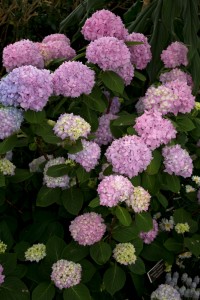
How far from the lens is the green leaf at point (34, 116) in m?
1.00

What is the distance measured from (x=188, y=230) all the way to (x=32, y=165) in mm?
521

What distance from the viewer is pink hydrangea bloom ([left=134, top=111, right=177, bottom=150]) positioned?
103 cm

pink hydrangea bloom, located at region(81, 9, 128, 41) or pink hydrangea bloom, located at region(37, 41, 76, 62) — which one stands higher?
pink hydrangea bloom, located at region(81, 9, 128, 41)

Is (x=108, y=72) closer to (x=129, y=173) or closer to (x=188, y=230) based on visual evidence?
(x=129, y=173)

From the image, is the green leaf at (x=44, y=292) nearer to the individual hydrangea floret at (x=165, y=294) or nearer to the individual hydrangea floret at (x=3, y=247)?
the individual hydrangea floret at (x=3, y=247)

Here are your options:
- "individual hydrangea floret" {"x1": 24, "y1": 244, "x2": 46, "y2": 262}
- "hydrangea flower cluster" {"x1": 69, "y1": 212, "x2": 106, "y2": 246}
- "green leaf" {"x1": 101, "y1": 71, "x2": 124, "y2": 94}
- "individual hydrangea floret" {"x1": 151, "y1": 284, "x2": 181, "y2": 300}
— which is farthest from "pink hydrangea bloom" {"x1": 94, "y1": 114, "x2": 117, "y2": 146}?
"individual hydrangea floret" {"x1": 151, "y1": 284, "x2": 181, "y2": 300}

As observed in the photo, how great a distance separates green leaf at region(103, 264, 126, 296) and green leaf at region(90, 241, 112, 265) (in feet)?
0.27

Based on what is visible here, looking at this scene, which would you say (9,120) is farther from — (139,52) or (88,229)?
(139,52)

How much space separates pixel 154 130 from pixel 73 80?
0.24m

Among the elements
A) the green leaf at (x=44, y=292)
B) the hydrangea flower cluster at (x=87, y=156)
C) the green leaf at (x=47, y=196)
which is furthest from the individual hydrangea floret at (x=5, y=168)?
the green leaf at (x=44, y=292)

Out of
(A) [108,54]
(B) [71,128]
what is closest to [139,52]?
(A) [108,54]

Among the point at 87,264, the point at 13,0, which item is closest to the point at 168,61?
the point at 87,264

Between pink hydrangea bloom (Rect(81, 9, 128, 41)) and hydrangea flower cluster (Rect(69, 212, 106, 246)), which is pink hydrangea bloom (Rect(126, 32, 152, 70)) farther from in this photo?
hydrangea flower cluster (Rect(69, 212, 106, 246))

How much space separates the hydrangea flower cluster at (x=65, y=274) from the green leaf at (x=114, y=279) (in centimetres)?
10
